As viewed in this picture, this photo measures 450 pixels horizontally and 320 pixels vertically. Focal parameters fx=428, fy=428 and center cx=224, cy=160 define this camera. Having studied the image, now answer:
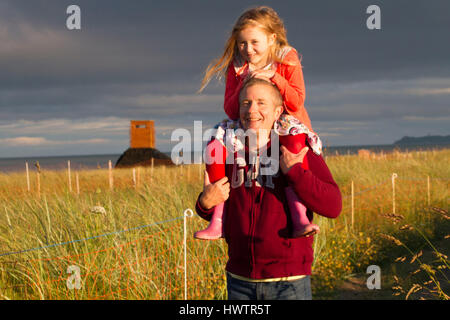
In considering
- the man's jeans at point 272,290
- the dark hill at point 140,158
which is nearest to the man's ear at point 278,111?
the man's jeans at point 272,290

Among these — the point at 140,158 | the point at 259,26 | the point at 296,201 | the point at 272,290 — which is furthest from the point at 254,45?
the point at 140,158

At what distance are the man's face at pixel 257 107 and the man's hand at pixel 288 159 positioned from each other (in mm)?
177

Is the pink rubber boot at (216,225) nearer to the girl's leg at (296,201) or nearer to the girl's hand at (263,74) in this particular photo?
the girl's leg at (296,201)

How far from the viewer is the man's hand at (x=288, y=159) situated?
6.54 ft

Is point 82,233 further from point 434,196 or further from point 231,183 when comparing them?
point 434,196

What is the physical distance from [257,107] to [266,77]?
19cm

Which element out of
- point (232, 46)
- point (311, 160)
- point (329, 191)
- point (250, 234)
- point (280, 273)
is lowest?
point (280, 273)

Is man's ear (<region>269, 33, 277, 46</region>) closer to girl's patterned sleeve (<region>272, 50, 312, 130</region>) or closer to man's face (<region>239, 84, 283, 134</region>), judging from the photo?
girl's patterned sleeve (<region>272, 50, 312, 130</region>)

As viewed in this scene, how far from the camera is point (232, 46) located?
2393 millimetres

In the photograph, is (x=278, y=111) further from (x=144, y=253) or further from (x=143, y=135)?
(x=143, y=135)

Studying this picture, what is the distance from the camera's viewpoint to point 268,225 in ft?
6.82
